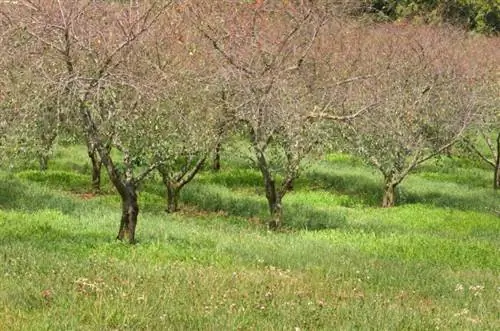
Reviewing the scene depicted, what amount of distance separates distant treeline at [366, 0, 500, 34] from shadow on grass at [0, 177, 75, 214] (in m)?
35.1

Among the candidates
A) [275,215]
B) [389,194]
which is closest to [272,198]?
[275,215]

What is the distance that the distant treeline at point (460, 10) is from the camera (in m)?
49.6

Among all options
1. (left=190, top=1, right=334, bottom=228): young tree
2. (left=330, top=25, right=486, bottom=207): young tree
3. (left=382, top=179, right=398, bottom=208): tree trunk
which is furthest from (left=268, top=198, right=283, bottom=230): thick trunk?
(left=382, top=179, right=398, bottom=208): tree trunk

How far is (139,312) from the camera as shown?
21.5ft

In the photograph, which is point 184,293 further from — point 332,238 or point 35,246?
point 332,238

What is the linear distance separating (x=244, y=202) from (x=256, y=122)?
531 cm

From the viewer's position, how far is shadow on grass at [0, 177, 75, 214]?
17469 millimetres

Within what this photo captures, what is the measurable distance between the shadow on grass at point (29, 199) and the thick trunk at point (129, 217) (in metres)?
5.13

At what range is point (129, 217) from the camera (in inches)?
484

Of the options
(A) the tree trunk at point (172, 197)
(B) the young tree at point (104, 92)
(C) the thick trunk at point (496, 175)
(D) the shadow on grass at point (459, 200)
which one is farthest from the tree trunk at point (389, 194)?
(B) the young tree at point (104, 92)

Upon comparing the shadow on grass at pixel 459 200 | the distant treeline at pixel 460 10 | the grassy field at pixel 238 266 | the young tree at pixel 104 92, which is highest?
the distant treeline at pixel 460 10

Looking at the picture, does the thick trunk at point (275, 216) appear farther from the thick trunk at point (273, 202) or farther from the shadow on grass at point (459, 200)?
the shadow on grass at point (459, 200)

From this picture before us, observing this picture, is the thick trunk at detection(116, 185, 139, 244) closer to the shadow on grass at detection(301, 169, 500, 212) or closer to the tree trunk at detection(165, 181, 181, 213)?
the tree trunk at detection(165, 181, 181, 213)

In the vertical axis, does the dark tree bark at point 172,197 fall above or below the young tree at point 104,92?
below
